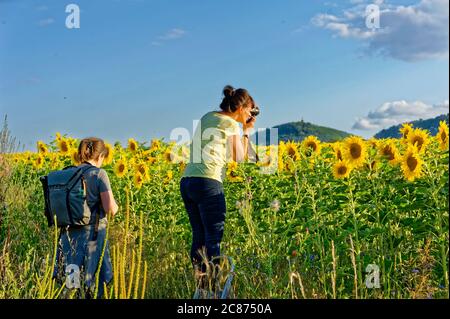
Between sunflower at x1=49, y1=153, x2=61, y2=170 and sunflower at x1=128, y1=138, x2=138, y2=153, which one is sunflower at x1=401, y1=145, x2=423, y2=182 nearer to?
sunflower at x1=128, y1=138, x2=138, y2=153

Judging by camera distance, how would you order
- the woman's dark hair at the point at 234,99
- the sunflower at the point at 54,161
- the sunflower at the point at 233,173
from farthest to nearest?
the sunflower at the point at 54,161
the sunflower at the point at 233,173
the woman's dark hair at the point at 234,99

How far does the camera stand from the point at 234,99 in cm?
457

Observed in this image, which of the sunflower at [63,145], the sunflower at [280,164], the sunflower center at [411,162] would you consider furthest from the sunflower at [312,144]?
the sunflower at [63,145]

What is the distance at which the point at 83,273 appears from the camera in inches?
191

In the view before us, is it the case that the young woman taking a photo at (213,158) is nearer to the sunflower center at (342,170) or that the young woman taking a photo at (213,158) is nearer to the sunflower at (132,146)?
the sunflower center at (342,170)

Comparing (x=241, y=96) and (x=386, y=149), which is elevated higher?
(x=241, y=96)

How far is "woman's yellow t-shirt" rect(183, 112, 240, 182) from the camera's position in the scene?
446 cm

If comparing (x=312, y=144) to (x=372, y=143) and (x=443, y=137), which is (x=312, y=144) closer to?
(x=372, y=143)

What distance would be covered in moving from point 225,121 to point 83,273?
1690 mm

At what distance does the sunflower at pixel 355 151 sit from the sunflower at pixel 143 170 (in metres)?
2.49

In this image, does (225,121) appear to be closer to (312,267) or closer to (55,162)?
(312,267)

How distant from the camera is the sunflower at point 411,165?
4.59 m

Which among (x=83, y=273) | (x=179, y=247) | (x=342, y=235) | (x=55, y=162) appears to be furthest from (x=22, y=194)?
(x=342, y=235)

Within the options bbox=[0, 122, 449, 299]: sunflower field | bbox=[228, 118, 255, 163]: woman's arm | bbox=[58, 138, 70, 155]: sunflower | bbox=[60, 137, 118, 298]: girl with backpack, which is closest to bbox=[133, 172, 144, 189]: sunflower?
bbox=[0, 122, 449, 299]: sunflower field
